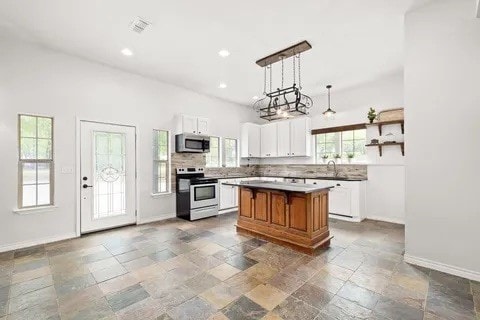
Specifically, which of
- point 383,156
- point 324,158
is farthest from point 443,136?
point 324,158

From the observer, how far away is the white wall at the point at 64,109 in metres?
3.37

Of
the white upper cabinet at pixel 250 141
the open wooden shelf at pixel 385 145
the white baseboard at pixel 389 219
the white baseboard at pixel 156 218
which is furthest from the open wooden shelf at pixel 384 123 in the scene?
the white baseboard at pixel 156 218

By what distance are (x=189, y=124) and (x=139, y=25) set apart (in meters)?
2.55

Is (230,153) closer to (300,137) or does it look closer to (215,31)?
(300,137)

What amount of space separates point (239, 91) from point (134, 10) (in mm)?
3328

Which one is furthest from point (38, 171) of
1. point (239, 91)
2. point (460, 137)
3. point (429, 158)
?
point (460, 137)

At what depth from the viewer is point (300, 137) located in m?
6.30

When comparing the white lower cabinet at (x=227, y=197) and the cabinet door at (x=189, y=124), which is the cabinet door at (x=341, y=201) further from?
the cabinet door at (x=189, y=124)

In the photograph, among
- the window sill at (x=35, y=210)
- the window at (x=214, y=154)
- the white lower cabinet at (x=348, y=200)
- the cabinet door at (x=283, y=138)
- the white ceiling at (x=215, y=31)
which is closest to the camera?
the white ceiling at (x=215, y=31)

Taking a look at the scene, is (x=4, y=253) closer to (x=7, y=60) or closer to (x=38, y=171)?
(x=38, y=171)

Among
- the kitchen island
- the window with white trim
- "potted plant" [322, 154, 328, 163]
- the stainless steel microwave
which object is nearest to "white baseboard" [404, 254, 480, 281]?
the kitchen island

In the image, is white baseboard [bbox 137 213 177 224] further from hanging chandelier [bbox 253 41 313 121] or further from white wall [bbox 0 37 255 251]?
hanging chandelier [bbox 253 41 313 121]

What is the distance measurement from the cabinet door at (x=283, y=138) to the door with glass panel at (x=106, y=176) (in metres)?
3.95

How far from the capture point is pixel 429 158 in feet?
8.91
